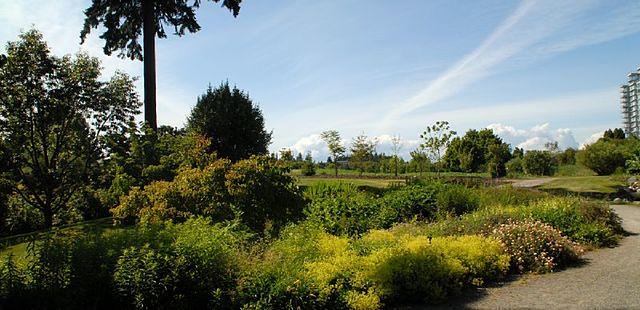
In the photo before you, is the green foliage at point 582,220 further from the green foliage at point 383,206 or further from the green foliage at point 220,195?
the green foliage at point 220,195

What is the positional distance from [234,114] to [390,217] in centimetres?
890

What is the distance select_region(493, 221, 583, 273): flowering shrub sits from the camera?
645 centimetres

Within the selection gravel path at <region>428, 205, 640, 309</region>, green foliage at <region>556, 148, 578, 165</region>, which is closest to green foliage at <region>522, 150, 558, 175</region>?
green foliage at <region>556, 148, 578, 165</region>

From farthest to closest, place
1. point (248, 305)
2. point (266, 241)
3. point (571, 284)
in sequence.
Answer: point (266, 241), point (571, 284), point (248, 305)

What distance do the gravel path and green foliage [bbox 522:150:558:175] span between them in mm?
31688

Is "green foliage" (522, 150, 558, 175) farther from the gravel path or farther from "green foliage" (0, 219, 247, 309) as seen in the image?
"green foliage" (0, 219, 247, 309)

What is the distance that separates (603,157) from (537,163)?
21.9 ft

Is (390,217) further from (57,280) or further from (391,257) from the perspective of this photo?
(57,280)

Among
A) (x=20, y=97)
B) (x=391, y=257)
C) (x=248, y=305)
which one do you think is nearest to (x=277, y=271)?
(x=248, y=305)

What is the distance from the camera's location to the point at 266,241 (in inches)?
249

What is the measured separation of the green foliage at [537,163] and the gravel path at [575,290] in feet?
104

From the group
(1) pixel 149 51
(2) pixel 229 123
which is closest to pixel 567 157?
(2) pixel 229 123

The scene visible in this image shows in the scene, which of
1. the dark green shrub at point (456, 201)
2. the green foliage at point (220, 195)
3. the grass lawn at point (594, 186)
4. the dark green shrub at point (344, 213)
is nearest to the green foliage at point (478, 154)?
the grass lawn at point (594, 186)

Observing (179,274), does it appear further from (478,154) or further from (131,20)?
(478,154)
